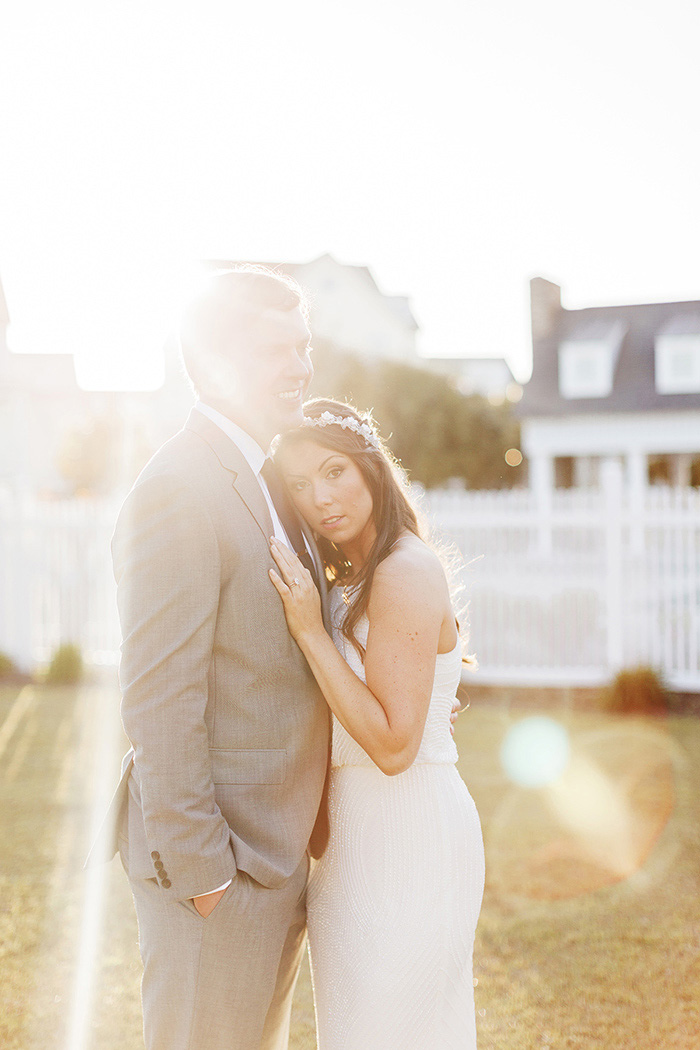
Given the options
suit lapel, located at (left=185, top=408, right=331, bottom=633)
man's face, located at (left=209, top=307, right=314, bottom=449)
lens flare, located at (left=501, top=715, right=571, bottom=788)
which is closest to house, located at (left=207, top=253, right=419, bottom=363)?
lens flare, located at (left=501, top=715, right=571, bottom=788)

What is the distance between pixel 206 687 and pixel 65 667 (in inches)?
359

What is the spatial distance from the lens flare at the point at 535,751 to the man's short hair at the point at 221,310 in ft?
17.8

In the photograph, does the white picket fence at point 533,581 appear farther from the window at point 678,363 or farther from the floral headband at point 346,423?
the window at point 678,363

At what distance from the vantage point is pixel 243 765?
2285mm

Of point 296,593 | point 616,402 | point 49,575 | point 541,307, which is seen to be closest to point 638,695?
point 49,575

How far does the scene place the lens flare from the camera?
724 cm

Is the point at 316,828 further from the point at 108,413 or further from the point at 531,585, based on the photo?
the point at 108,413

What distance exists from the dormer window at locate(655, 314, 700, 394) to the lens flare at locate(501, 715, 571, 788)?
725 inches

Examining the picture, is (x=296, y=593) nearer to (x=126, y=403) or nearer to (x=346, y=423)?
(x=346, y=423)

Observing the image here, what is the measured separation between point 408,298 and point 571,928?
4325 cm

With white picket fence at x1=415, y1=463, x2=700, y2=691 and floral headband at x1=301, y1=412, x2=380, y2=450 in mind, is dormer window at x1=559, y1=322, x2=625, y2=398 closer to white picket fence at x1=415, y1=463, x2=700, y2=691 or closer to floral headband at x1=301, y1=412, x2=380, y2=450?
white picket fence at x1=415, y1=463, x2=700, y2=691

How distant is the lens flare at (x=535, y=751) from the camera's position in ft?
23.7

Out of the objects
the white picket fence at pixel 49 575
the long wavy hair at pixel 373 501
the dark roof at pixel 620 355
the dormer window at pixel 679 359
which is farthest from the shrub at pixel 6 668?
the dormer window at pixel 679 359

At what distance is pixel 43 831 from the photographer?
6.21m
